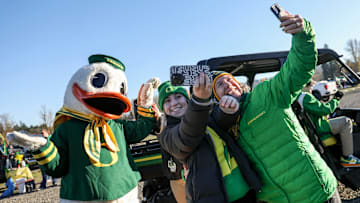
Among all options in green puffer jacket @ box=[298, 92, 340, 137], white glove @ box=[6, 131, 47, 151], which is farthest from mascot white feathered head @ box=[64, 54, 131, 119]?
Result: green puffer jacket @ box=[298, 92, 340, 137]

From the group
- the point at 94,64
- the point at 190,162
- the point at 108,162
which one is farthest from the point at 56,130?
the point at 190,162

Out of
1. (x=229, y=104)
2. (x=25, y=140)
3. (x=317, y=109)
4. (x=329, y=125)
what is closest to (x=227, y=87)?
(x=229, y=104)

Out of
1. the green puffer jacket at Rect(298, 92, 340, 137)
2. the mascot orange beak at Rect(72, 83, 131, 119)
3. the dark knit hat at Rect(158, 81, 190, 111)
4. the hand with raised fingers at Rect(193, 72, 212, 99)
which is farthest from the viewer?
the green puffer jacket at Rect(298, 92, 340, 137)

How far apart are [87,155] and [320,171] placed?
1830 mm

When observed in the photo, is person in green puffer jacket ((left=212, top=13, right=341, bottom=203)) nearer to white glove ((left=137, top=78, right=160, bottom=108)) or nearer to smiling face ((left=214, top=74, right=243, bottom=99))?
smiling face ((left=214, top=74, right=243, bottom=99))

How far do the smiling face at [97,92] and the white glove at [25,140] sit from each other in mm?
621

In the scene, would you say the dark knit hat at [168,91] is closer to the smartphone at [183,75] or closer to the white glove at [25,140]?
the smartphone at [183,75]

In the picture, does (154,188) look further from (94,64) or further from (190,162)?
(190,162)

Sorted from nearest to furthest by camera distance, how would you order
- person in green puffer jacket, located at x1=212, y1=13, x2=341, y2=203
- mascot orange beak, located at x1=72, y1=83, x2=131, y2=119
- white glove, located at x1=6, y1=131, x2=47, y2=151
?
person in green puffer jacket, located at x1=212, y1=13, x2=341, y2=203, white glove, located at x1=6, y1=131, x2=47, y2=151, mascot orange beak, located at x1=72, y1=83, x2=131, y2=119

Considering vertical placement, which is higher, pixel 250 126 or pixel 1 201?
pixel 250 126

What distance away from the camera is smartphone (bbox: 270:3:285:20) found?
4.33ft

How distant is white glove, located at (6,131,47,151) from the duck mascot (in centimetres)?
1

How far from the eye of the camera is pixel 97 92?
7.61 feet

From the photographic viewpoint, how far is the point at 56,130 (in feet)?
7.42
